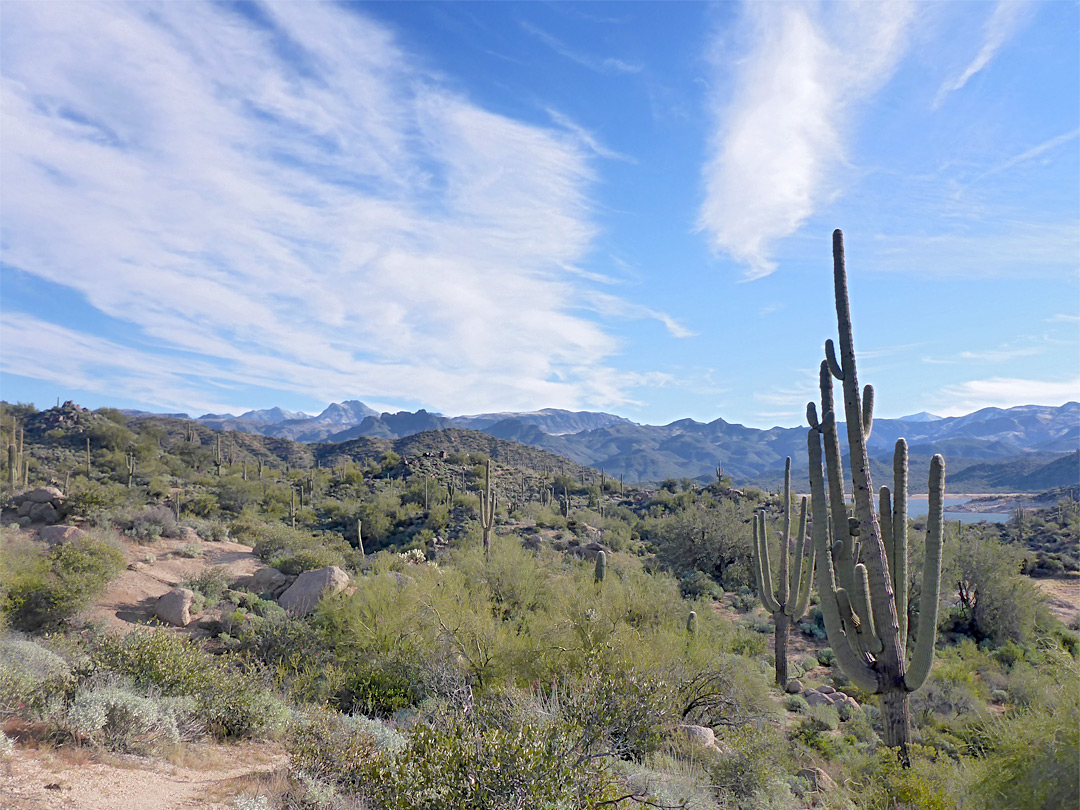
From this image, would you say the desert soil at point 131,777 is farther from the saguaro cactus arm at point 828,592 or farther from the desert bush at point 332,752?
the saguaro cactus arm at point 828,592

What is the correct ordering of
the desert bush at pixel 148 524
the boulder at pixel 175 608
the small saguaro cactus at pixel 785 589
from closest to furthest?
the small saguaro cactus at pixel 785 589 → the boulder at pixel 175 608 → the desert bush at pixel 148 524

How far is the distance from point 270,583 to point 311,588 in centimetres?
318

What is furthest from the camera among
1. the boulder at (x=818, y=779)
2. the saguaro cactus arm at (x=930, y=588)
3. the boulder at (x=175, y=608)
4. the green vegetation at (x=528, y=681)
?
the boulder at (x=175, y=608)

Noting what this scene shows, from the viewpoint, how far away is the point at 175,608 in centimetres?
1346

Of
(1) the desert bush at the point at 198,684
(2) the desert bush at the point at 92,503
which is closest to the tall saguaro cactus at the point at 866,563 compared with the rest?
(1) the desert bush at the point at 198,684

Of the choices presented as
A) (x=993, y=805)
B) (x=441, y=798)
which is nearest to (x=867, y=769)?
(x=993, y=805)

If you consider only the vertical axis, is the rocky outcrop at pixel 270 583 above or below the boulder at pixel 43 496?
below

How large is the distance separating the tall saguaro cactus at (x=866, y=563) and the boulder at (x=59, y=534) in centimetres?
1816

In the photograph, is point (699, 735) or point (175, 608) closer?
point (699, 735)

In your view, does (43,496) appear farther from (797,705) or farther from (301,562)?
(797,705)

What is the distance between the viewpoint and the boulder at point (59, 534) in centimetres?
1540

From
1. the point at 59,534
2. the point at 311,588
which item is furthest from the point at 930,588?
the point at 59,534

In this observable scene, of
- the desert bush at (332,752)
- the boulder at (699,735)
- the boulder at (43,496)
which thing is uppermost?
the boulder at (43,496)

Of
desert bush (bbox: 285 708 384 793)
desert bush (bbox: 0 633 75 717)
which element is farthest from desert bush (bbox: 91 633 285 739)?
desert bush (bbox: 285 708 384 793)
